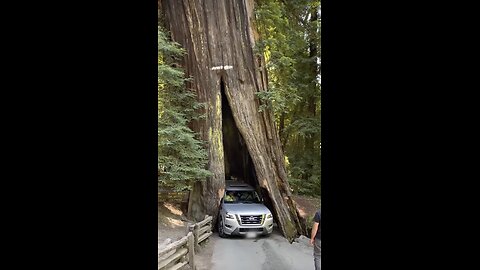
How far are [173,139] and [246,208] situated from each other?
122 inches

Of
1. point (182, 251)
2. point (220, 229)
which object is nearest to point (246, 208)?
point (220, 229)

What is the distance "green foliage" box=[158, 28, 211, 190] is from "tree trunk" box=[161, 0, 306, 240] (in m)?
1.18

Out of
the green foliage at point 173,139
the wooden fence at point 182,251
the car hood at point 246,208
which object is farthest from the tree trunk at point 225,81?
the wooden fence at point 182,251

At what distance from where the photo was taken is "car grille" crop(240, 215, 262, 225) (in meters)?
11.1

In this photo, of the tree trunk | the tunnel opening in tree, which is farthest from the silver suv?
the tunnel opening in tree

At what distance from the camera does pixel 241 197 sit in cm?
1235

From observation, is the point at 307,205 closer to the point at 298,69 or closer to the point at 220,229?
the point at 220,229

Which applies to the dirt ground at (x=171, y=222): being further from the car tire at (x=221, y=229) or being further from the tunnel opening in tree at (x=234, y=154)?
the tunnel opening in tree at (x=234, y=154)

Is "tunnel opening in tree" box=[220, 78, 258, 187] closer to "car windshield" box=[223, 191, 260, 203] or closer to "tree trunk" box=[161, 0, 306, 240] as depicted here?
"tree trunk" box=[161, 0, 306, 240]
